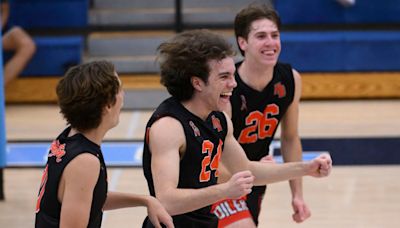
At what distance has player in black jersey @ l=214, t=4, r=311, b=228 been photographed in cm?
397

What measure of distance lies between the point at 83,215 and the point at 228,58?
0.89m

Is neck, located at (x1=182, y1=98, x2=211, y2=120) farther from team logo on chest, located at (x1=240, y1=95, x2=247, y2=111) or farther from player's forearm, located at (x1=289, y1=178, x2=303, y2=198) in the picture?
player's forearm, located at (x1=289, y1=178, x2=303, y2=198)

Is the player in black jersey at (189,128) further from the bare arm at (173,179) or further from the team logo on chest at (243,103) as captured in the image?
the team logo on chest at (243,103)

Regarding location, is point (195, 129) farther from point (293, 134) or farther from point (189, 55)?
point (293, 134)

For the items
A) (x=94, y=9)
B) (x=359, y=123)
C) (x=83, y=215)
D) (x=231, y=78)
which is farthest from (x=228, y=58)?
(x=94, y=9)

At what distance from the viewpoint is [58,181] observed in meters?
2.53

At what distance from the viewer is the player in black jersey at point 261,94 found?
3973 mm

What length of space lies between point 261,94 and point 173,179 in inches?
49.2

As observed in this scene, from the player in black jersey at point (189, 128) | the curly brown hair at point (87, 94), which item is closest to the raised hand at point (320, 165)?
the player in black jersey at point (189, 128)

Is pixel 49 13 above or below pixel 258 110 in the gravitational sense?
below

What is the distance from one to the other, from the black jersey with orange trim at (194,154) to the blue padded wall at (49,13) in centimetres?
658

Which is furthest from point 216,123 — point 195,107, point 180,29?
point 180,29

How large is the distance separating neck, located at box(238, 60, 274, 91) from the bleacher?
15.5ft

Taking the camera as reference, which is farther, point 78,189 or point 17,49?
point 17,49
